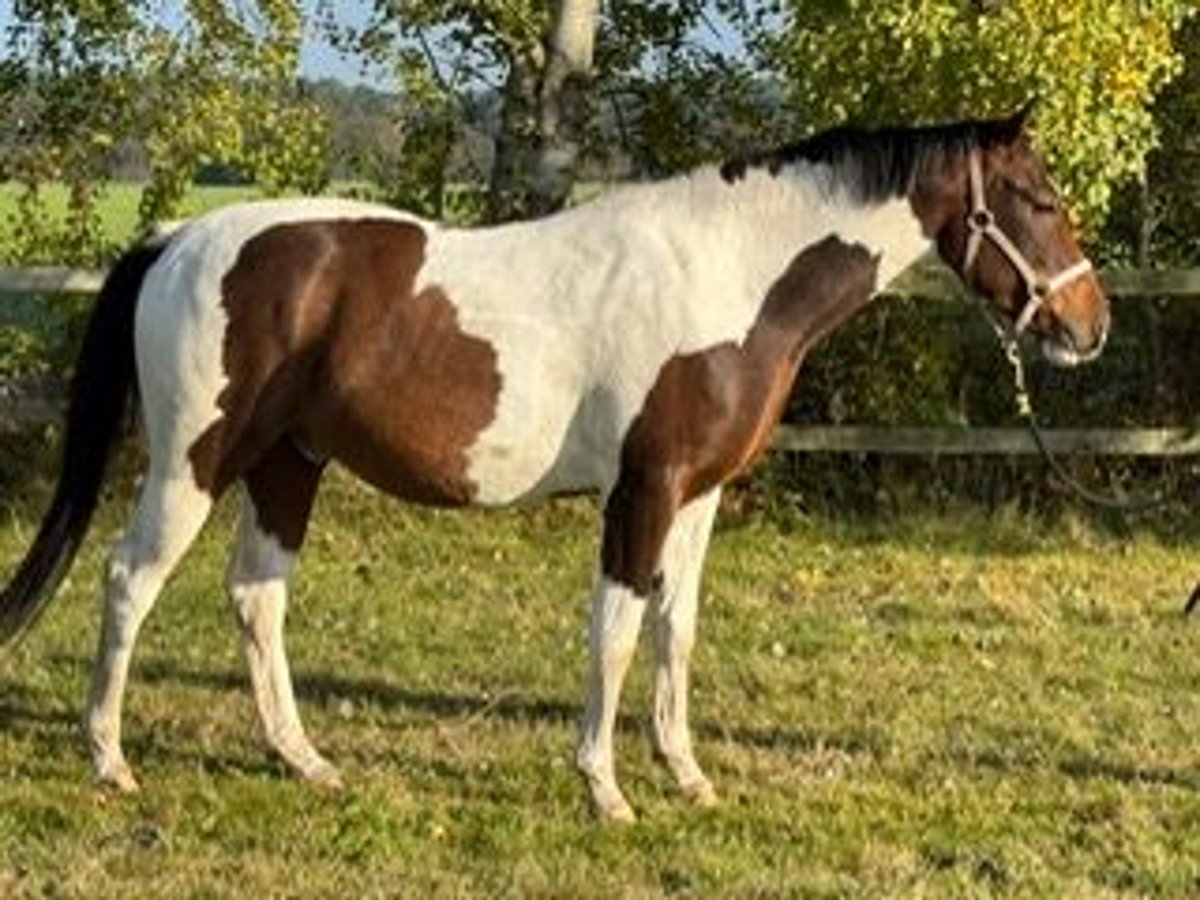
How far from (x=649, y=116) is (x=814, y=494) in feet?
8.22

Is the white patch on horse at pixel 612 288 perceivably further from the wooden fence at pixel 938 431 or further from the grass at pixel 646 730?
the wooden fence at pixel 938 431

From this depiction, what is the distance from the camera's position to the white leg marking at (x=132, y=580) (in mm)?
6219

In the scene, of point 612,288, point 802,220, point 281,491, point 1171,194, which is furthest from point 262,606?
point 1171,194

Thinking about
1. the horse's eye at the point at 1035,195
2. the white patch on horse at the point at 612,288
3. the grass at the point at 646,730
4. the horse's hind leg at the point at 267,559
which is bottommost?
the grass at the point at 646,730

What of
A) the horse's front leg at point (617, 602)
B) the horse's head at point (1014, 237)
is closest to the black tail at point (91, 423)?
Answer: the horse's front leg at point (617, 602)

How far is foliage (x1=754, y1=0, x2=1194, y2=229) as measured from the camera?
32.8 feet

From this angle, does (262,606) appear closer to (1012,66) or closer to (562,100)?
(1012,66)

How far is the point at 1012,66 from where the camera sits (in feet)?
32.9

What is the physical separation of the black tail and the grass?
58cm

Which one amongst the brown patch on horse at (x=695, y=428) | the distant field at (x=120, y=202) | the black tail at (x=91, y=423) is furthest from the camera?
the distant field at (x=120, y=202)

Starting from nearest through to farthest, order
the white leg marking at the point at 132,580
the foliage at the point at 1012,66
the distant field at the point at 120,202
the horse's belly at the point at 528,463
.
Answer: the horse's belly at the point at 528,463 → the white leg marking at the point at 132,580 → the foliage at the point at 1012,66 → the distant field at the point at 120,202

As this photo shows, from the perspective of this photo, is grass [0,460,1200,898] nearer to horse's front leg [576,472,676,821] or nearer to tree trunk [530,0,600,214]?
horse's front leg [576,472,676,821]

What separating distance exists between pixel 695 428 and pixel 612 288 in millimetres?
458

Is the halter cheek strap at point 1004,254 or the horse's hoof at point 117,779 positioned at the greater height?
the halter cheek strap at point 1004,254
